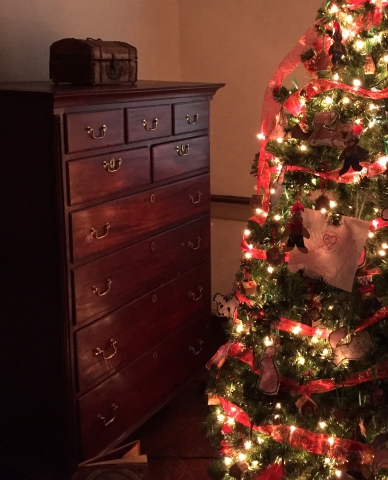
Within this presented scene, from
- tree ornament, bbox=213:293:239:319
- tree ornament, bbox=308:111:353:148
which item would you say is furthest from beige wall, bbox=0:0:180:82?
tree ornament, bbox=308:111:353:148

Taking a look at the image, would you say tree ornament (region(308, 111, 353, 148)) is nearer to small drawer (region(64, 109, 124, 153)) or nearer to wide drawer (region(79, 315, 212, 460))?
small drawer (region(64, 109, 124, 153))

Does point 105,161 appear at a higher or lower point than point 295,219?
higher

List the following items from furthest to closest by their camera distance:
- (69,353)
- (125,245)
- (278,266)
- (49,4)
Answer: (49,4), (125,245), (69,353), (278,266)

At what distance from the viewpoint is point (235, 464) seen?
6.72ft

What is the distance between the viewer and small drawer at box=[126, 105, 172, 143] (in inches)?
91.5

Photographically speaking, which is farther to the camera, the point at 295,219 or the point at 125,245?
the point at 125,245

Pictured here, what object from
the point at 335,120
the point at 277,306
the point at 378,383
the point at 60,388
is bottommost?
the point at 60,388

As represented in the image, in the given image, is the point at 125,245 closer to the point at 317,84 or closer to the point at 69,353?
the point at 69,353

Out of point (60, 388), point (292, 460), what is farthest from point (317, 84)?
point (60, 388)

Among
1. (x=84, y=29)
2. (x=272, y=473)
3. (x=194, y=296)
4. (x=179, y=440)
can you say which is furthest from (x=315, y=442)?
(x=84, y=29)

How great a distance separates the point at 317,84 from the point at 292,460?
1.14m

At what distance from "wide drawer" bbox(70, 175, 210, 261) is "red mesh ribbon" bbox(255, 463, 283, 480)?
0.90 meters

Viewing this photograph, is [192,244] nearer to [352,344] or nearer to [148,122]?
[148,122]

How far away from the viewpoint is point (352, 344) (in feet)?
6.20
